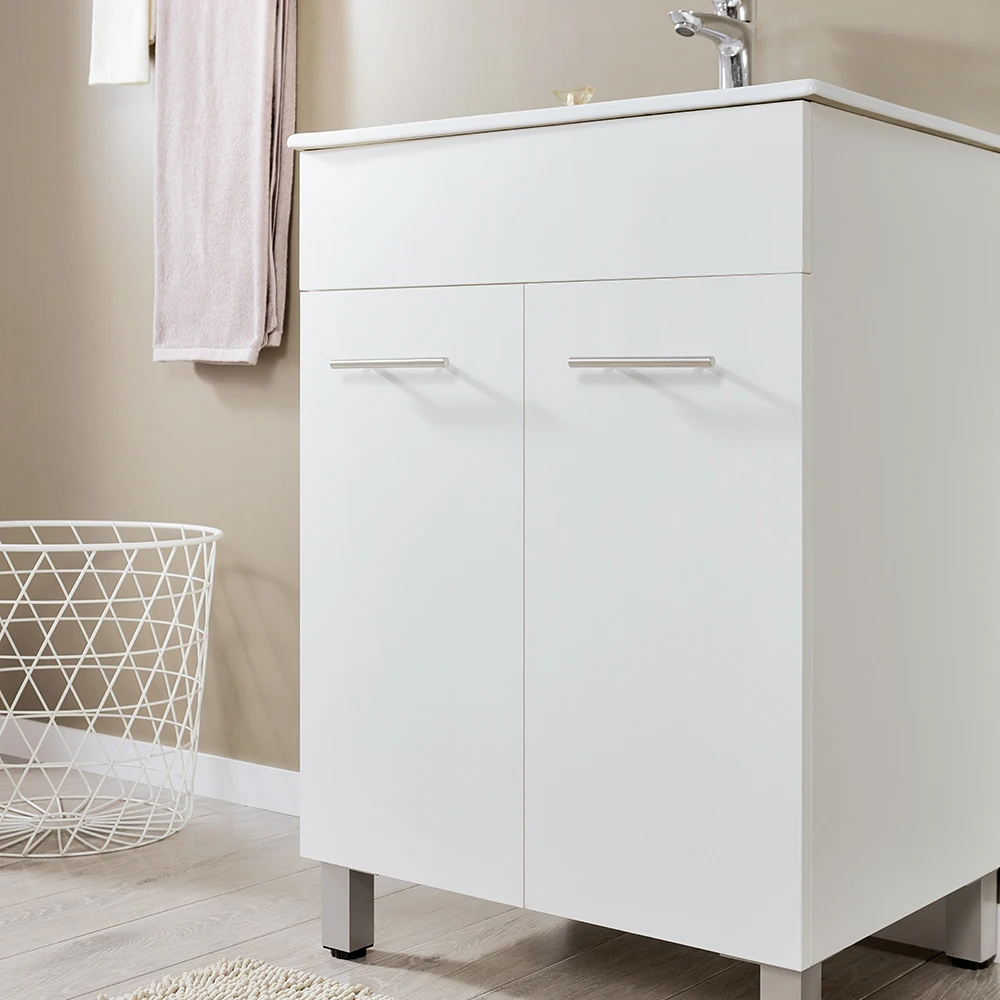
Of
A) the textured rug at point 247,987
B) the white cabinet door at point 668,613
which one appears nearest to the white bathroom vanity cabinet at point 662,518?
the white cabinet door at point 668,613

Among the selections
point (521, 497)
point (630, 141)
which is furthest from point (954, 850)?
point (630, 141)

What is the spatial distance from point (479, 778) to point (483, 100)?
3.25 ft

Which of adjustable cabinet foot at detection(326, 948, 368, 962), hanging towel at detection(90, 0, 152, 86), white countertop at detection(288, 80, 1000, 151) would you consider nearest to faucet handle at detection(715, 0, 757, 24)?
white countertop at detection(288, 80, 1000, 151)

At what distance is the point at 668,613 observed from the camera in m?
1.32

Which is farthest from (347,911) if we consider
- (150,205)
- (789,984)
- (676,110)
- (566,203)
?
(150,205)

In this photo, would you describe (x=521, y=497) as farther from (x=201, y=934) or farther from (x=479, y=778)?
(x=201, y=934)

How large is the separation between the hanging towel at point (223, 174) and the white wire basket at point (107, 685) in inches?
13.1

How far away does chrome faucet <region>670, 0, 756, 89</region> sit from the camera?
1527 millimetres

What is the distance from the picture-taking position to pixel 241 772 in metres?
2.27

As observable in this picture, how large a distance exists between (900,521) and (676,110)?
0.46 metres

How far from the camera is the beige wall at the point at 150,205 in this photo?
→ 1663 mm

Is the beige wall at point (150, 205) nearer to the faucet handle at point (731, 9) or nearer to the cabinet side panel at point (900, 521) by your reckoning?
the faucet handle at point (731, 9)

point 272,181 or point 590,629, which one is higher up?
point 272,181

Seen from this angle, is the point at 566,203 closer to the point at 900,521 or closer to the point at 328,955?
the point at 900,521
